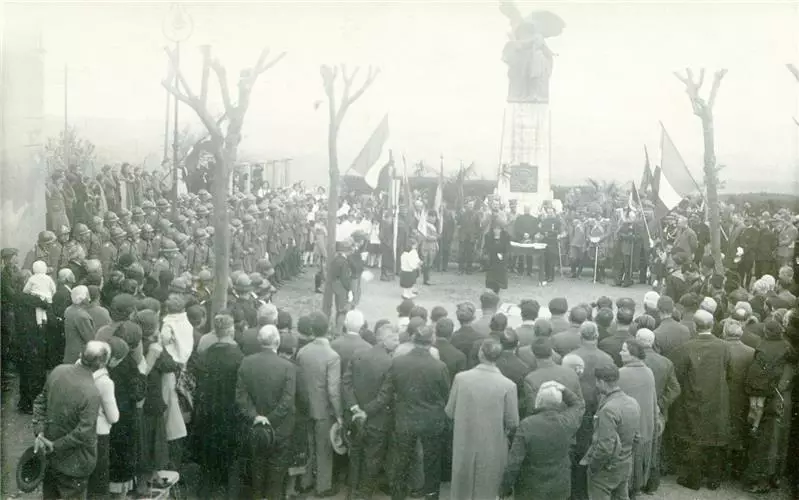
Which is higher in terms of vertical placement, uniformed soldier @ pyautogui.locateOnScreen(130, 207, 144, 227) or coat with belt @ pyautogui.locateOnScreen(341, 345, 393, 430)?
uniformed soldier @ pyautogui.locateOnScreen(130, 207, 144, 227)

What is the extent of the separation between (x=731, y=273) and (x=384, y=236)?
6.45 metres

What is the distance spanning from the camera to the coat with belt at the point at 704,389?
7781 millimetres

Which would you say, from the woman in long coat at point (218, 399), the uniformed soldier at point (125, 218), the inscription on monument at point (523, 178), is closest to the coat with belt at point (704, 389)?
the woman in long coat at point (218, 399)

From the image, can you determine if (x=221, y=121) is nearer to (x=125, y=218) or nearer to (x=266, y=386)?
(x=125, y=218)

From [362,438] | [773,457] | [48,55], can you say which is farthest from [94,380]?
[773,457]

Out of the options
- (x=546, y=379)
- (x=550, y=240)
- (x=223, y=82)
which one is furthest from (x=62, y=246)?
(x=550, y=240)

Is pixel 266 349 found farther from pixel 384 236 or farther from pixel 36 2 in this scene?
pixel 384 236

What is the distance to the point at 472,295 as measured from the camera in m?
15.8

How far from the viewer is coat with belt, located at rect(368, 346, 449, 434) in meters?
6.82

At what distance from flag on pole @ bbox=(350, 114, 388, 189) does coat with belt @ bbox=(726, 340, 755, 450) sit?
6371 mm

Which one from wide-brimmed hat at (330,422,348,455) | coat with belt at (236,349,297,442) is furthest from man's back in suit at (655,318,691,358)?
coat with belt at (236,349,297,442)

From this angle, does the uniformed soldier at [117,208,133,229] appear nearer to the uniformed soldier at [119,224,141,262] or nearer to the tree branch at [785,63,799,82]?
the uniformed soldier at [119,224,141,262]

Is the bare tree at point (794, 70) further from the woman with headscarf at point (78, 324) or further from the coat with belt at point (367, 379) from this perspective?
the woman with headscarf at point (78, 324)

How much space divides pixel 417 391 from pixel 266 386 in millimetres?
1311
